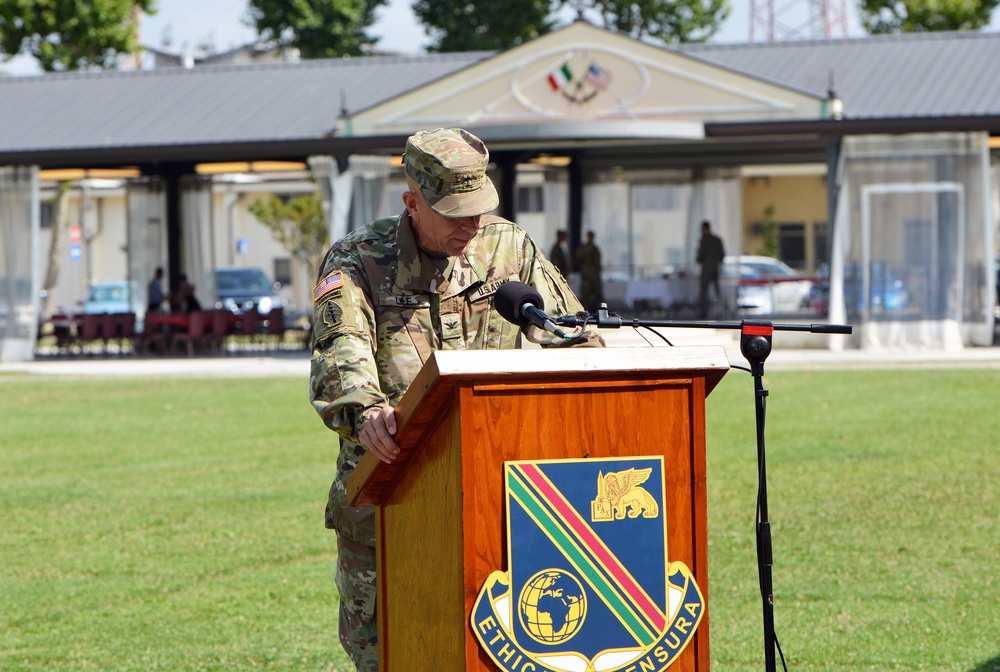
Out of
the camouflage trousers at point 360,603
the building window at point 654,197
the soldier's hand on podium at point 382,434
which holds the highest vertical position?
the building window at point 654,197

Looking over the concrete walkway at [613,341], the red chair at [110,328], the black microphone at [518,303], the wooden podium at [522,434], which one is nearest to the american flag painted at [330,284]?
the black microphone at [518,303]

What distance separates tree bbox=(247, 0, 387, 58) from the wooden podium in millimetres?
44677

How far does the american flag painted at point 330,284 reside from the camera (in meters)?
3.25

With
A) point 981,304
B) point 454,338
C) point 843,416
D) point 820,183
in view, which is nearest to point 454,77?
point 981,304

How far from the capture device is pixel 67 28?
34.7 meters

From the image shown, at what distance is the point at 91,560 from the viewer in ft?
24.0

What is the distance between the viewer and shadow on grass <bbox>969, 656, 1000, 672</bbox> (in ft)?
16.7

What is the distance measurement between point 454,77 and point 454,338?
18940 mm

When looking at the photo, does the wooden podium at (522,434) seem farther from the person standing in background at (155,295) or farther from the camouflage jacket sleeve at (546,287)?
the person standing in background at (155,295)

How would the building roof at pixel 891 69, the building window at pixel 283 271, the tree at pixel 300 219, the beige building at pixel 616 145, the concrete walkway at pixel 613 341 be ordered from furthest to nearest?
the building window at pixel 283 271
the tree at pixel 300 219
the building roof at pixel 891 69
the beige building at pixel 616 145
the concrete walkway at pixel 613 341

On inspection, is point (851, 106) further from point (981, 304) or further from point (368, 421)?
point (368, 421)

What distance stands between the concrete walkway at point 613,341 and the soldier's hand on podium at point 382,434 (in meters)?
14.7

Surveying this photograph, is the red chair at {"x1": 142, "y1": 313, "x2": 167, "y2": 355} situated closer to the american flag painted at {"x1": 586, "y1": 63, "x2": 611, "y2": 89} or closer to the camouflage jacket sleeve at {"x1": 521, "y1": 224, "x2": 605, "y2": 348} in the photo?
the american flag painted at {"x1": 586, "y1": 63, "x2": 611, "y2": 89}

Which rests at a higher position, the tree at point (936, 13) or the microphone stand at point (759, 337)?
the tree at point (936, 13)
